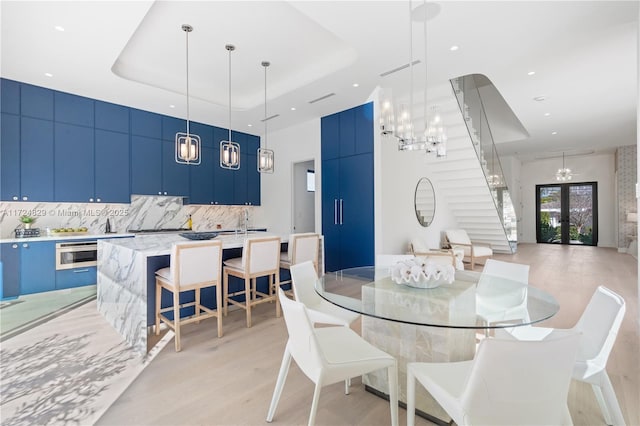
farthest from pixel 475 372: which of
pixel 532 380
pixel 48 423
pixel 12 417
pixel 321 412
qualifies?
pixel 12 417

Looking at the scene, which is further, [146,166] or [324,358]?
[146,166]

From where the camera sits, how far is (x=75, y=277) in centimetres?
459

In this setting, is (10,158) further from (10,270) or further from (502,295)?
(502,295)

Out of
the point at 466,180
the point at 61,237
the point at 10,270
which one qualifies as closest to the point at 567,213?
the point at 466,180

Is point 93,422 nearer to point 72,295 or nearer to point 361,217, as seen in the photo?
point 72,295

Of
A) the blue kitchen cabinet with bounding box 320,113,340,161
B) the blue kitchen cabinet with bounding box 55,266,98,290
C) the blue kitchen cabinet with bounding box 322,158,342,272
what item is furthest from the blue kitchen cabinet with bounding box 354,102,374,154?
the blue kitchen cabinet with bounding box 55,266,98,290

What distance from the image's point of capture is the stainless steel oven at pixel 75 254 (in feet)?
14.6

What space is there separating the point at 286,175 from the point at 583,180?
1081 centimetres

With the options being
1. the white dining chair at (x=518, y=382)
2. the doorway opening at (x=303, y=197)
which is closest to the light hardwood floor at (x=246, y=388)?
the white dining chair at (x=518, y=382)

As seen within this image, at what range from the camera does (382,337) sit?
2.09 meters

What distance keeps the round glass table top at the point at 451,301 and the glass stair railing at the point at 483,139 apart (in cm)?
375

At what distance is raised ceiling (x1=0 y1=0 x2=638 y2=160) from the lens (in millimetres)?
2836

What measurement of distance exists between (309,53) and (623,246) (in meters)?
11.2

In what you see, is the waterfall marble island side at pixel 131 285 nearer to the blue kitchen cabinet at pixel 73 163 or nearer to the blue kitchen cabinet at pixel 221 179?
the blue kitchen cabinet at pixel 73 163
